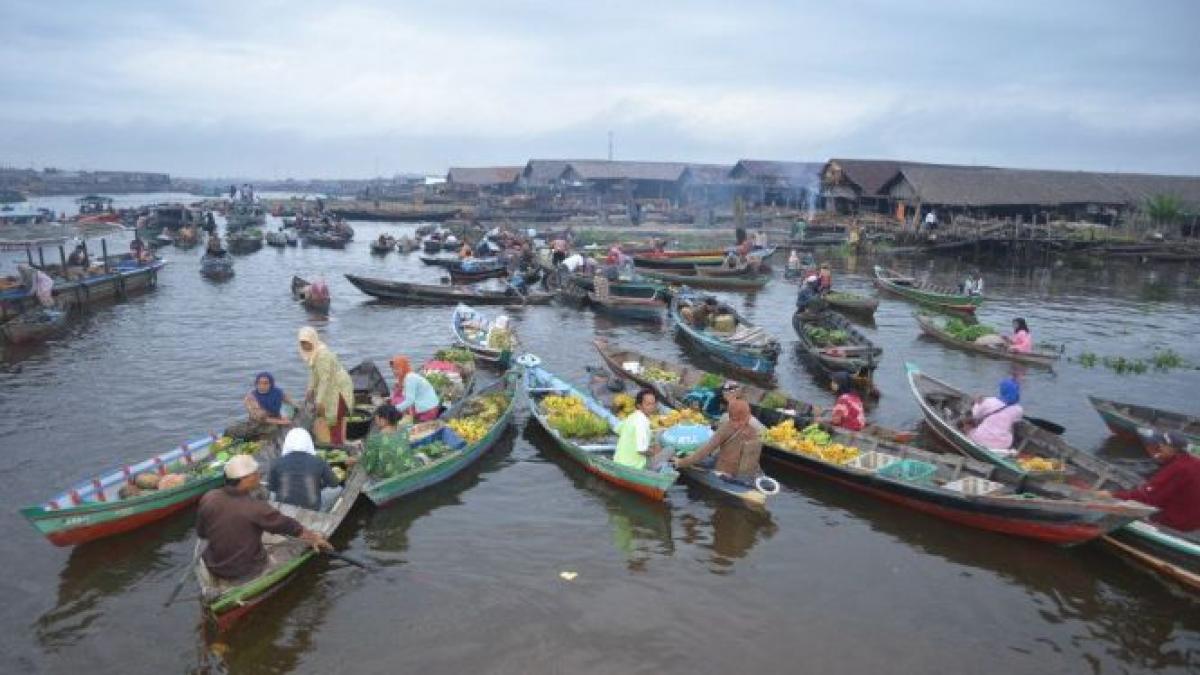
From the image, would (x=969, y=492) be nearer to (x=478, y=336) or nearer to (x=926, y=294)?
(x=478, y=336)

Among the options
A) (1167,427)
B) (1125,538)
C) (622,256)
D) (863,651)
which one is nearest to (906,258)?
(622,256)

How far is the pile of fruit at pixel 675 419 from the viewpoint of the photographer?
12.4 meters

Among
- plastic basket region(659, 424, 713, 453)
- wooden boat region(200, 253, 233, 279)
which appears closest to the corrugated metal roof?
wooden boat region(200, 253, 233, 279)

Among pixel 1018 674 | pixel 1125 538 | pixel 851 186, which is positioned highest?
pixel 851 186

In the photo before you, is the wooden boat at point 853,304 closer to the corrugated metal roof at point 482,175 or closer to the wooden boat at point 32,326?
the wooden boat at point 32,326

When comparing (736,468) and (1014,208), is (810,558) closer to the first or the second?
(736,468)

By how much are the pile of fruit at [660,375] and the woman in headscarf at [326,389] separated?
642 cm

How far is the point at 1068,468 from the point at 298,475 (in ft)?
35.6

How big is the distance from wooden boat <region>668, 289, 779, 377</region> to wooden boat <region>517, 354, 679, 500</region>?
5457 mm

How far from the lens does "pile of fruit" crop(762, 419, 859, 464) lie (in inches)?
458

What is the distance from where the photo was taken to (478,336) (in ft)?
65.1

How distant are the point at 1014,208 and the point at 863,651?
150 ft

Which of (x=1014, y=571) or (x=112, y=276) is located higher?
(x=112, y=276)

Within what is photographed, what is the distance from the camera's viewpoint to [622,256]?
32.3 metres
